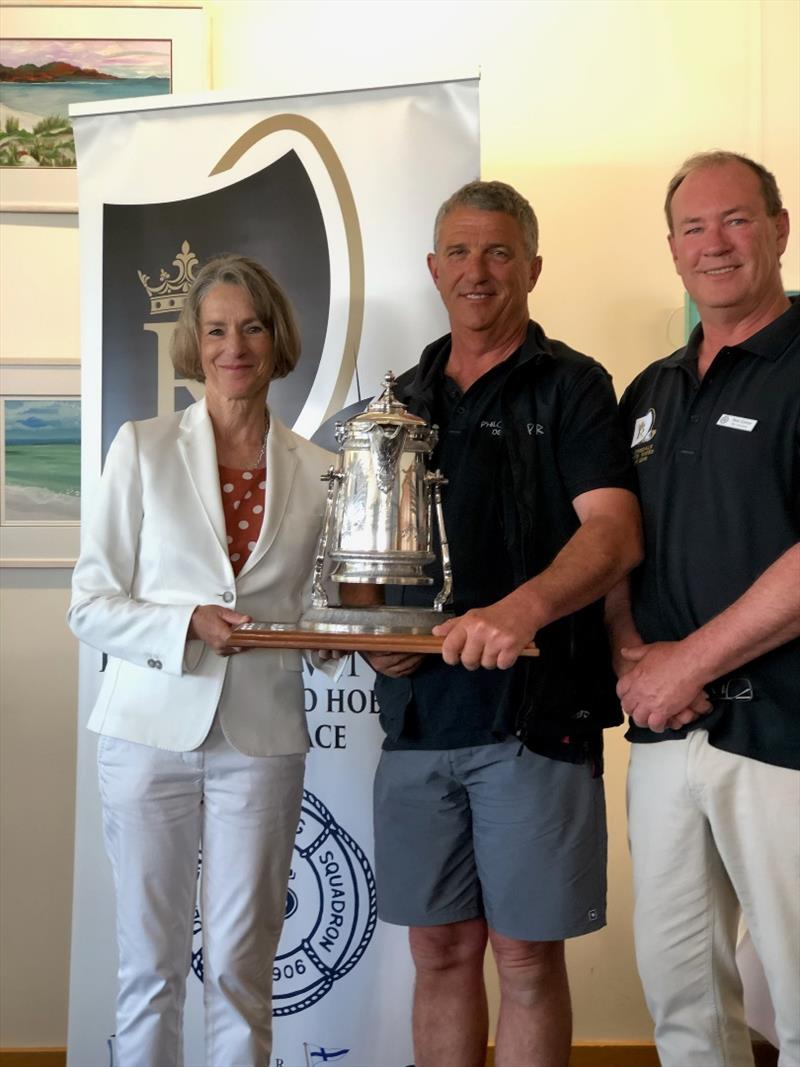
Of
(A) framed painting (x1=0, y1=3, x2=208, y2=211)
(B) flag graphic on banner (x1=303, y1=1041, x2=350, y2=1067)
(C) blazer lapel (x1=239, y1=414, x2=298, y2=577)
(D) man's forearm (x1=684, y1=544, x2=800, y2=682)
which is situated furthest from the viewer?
(A) framed painting (x1=0, y1=3, x2=208, y2=211)

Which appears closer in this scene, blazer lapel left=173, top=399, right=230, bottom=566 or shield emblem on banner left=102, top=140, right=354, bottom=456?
blazer lapel left=173, top=399, right=230, bottom=566

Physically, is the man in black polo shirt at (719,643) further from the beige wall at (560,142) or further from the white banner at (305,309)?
the beige wall at (560,142)

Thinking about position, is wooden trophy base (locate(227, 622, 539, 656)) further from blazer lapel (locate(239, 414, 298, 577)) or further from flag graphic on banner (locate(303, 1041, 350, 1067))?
flag graphic on banner (locate(303, 1041, 350, 1067))

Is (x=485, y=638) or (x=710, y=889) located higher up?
(x=485, y=638)

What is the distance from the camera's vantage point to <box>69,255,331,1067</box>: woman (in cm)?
228

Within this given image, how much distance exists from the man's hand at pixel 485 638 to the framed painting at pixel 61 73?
7.11 ft

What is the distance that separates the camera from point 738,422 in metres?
2.11

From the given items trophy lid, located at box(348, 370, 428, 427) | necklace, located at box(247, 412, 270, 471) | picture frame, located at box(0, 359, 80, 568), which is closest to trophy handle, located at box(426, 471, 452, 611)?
trophy lid, located at box(348, 370, 428, 427)

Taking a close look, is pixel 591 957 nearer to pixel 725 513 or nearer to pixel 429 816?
pixel 429 816

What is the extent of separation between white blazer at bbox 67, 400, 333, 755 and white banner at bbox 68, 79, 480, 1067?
0.60m

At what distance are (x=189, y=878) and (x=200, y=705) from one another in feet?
1.24

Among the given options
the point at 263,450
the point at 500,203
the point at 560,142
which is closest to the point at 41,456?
the point at 263,450

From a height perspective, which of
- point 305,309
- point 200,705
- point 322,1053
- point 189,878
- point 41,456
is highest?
point 305,309

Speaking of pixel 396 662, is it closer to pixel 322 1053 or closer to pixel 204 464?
pixel 204 464
